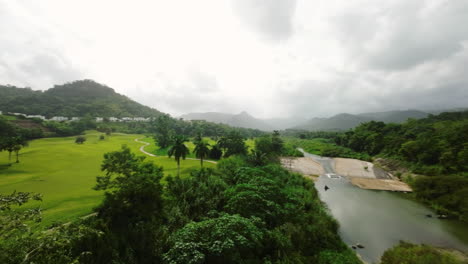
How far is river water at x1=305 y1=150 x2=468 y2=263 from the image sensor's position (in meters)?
21.6

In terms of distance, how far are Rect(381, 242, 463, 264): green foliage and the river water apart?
119 cm

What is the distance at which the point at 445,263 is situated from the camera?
15.8 m

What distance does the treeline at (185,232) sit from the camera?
9203mm

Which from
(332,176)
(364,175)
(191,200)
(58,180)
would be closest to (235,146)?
(332,176)

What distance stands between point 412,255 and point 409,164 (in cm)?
4982

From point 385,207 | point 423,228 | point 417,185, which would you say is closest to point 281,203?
point 423,228

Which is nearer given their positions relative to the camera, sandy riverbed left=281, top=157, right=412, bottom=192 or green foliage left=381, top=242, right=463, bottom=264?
green foliage left=381, top=242, right=463, bottom=264

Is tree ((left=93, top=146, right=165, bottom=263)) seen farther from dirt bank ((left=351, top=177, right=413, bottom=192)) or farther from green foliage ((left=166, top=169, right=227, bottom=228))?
dirt bank ((left=351, top=177, right=413, bottom=192))

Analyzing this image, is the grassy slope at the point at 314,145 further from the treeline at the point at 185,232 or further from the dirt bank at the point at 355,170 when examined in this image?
the treeline at the point at 185,232

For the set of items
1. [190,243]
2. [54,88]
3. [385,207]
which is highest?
[54,88]

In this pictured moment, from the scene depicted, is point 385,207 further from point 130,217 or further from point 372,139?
point 372,139

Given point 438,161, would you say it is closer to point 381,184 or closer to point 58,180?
point 381,184

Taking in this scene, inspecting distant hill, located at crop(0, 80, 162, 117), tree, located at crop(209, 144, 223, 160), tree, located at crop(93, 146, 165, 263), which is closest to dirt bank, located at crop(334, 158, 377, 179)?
tree, located at crop(209, 144, 223, 160)

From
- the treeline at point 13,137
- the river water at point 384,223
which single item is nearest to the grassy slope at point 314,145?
the river water at point 384,223
